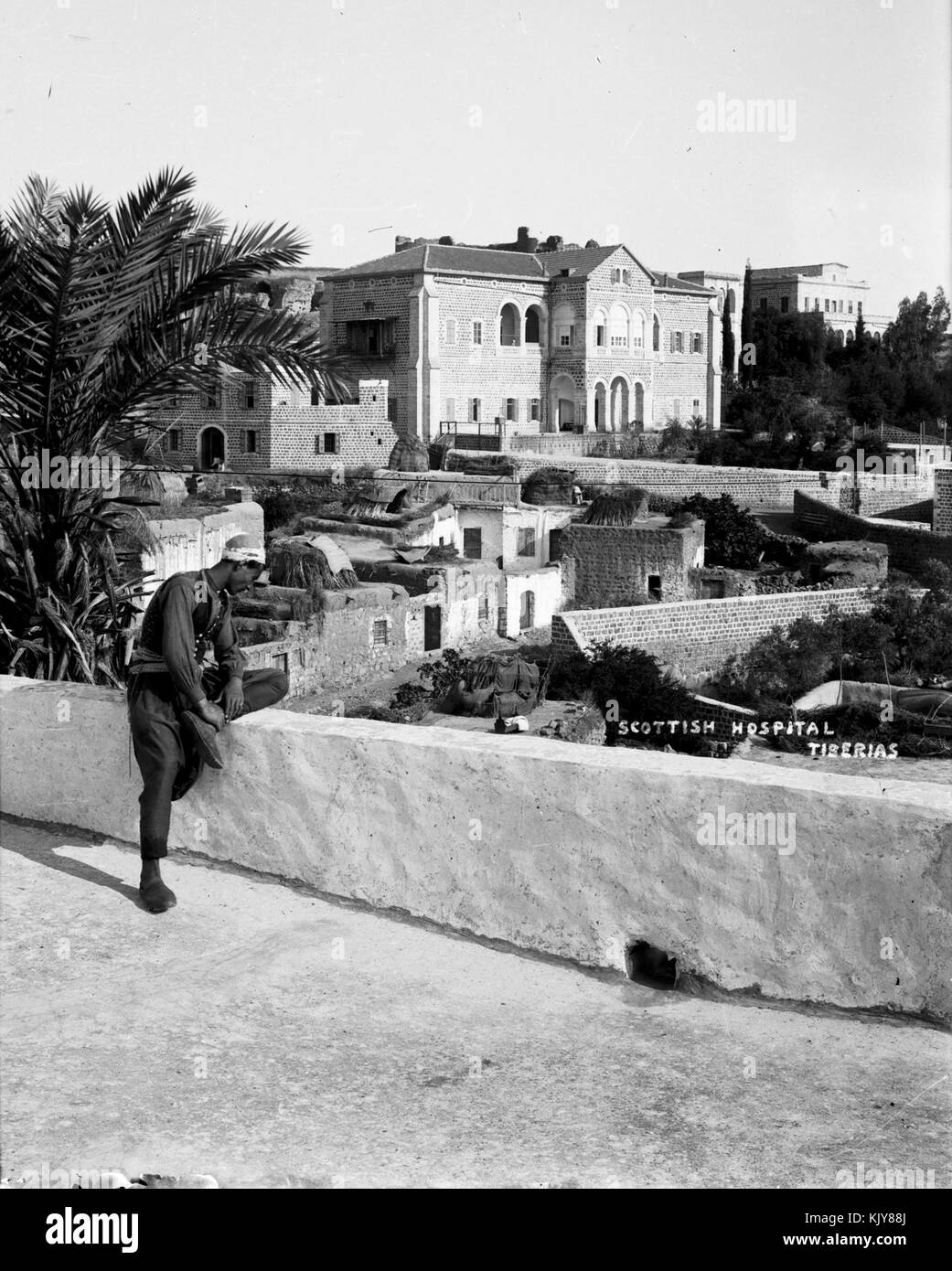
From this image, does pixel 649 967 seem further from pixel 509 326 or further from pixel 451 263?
pixel 509 326

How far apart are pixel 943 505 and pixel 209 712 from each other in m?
34.8

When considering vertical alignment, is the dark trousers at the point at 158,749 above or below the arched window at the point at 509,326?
below

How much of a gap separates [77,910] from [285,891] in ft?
2.18

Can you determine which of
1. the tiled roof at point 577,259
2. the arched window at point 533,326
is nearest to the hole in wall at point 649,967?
the tiled roof at point 577,259

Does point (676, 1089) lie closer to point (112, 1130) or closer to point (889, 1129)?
point (889, 1129)

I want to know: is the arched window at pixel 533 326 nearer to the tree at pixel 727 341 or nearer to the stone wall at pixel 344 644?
the tree at pixel 727 341

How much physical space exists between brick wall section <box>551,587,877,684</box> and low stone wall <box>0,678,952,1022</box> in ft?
69.3

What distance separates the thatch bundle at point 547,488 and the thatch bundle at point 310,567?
13.9 m

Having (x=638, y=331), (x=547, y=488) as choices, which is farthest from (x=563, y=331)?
(x=547, y=488)

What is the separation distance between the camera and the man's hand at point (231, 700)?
4.92m

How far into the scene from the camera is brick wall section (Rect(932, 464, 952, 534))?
1452 inches

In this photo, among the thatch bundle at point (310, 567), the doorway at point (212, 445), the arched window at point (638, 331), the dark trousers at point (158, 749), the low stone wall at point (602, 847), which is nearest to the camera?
the low stone wall at point (602, 847)
